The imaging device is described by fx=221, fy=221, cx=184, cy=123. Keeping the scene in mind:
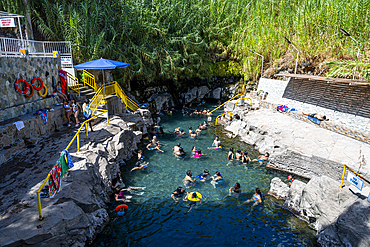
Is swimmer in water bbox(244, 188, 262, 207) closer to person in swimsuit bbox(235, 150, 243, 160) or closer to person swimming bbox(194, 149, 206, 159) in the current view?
person in swimsuit bbox(235, 150, 243, 160)

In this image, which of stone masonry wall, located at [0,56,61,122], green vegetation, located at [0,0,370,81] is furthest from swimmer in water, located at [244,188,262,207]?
stone masonry wall, located at [0,56,61,122]

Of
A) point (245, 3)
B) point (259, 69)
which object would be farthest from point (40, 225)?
point (245, 3)

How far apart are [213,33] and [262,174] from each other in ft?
69.6

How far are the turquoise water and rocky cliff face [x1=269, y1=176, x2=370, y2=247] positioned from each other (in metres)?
0.47

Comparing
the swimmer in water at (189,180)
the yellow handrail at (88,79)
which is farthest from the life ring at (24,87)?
the swimmer in water at (189,180)

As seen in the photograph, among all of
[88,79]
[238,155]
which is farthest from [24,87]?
[238,155]

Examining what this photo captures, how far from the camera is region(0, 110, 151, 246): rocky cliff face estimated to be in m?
6.02

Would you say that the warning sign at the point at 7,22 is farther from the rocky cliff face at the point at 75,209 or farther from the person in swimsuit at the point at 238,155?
the person in swimsuit at the point at 238,155

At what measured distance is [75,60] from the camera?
1942 cm

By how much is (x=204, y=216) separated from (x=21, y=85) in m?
11.6

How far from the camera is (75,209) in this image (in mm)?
7164

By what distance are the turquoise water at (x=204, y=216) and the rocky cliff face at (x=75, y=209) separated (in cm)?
72

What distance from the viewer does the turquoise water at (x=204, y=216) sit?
326 inches

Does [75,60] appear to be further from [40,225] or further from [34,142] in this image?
[40,225]
